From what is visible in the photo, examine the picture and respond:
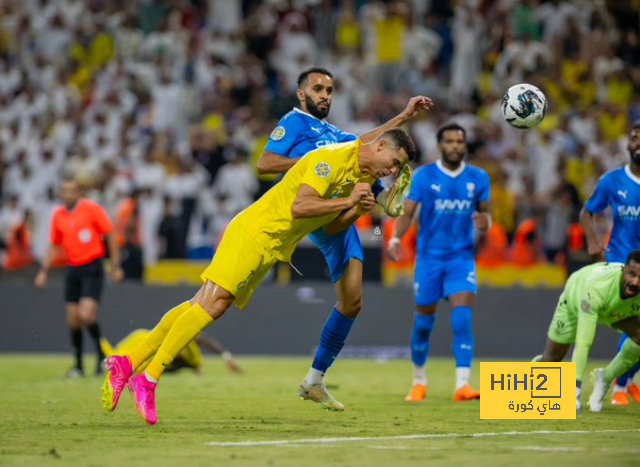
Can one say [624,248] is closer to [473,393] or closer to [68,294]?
[473,393]

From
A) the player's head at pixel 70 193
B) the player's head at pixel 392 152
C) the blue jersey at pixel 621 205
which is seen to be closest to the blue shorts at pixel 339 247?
the player's head at pixel 392 152

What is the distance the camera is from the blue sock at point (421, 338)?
13023 mm

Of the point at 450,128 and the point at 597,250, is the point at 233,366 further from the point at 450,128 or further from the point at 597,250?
the point at 597,250

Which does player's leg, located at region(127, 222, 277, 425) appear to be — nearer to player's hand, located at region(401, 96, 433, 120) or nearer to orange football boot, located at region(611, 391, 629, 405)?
player's hand, located at region(401, 96, 433, 120)

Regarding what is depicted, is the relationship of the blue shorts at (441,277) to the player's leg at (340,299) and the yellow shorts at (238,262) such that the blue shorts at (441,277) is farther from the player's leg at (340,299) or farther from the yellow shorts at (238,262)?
the yellow shorts at (238,262)

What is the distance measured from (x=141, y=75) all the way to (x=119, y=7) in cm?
233

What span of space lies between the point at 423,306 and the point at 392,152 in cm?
367

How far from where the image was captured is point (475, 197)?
42.9 ft

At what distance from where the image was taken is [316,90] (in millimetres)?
10992

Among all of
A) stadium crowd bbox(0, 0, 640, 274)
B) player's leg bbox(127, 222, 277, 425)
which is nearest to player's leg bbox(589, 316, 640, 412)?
player's leg bbox(127, 222, 277, 425)

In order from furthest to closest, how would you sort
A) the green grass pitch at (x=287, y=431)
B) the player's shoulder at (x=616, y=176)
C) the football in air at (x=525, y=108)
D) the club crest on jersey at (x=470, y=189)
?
1. the club crest on jersey at (x=470, y=189)
2. the player's shoulder at (x=616, y=176)
3. the football in air at (x=525, y=108)
4. the green grass pitch at (x=287, y=431)

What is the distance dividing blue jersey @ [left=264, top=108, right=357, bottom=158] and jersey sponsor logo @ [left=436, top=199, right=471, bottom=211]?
227cm

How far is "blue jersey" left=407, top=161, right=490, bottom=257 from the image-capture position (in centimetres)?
1295

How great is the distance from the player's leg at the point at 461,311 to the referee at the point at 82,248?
5.12 m
